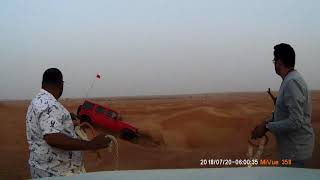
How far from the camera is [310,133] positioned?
438cm

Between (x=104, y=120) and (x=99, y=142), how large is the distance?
47.2ft

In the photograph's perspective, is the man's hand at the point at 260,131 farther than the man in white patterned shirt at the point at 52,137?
Yes

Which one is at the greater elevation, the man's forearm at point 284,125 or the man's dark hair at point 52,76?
the man's dark hair at point 52,76

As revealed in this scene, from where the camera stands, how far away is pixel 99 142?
158 inches

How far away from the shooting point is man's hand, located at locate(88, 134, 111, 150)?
156 inches

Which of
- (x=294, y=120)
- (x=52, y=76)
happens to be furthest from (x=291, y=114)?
(x=52, y=76)

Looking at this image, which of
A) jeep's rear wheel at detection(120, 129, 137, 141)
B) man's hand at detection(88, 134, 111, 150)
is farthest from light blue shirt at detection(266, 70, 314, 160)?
jeep's rear wheel at detection(120, 129, 137, 141)

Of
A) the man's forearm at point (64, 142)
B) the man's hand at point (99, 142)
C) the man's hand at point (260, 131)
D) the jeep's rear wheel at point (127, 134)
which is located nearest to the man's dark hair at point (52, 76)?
the man's forearm at point (64, 142)

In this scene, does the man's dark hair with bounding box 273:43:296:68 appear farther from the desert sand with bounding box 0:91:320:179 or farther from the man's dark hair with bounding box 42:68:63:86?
the man's dark hair with bounding box 42:68:63:86

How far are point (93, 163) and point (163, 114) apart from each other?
19096 millimetres

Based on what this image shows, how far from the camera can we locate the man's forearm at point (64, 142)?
389 cm

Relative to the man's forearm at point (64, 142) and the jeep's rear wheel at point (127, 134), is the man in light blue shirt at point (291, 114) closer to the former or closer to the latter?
the man's forearm at point (64, 142)

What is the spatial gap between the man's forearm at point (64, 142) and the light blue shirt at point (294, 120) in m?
1.61

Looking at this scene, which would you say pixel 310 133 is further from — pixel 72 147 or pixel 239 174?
pixel 72 147
